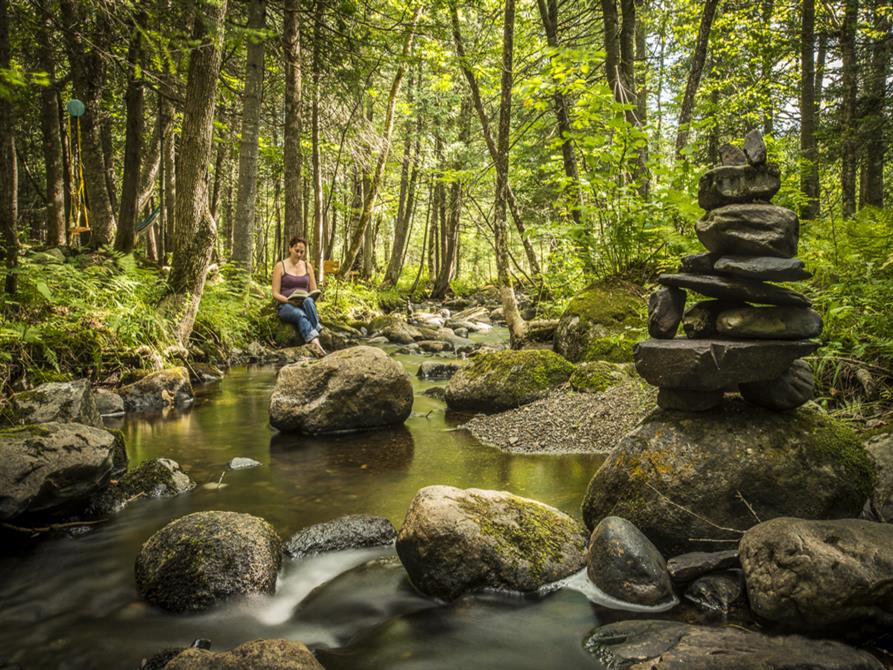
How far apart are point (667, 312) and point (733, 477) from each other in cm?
129

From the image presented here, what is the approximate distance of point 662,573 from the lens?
3461mm

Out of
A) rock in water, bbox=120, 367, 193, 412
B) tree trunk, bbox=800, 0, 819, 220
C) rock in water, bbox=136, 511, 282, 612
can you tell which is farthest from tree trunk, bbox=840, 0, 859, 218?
rock in water, bbox=120, 367, 193, 412

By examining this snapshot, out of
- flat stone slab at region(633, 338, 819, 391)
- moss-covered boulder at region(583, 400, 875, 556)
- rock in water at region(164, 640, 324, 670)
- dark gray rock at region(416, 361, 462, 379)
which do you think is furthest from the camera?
dark gray rock at region(416, 361, 462, 379)

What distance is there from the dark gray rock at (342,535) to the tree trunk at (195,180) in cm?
671

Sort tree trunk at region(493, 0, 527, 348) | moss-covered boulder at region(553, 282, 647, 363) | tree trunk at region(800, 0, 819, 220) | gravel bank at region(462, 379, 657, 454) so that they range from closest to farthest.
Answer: gravel bank at region(462, 379, 657, 454)
moss-covered boulder at region(553, 282, 647, 363)
tree trunk at region(493, 0, 527, 348)
tree trunk at region(800, 0, 819, 220)

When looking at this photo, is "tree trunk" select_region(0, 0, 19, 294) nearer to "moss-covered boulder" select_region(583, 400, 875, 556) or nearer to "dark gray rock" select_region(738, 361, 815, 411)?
"moss-covered boulder" select_region(583, 400, 875, 556)

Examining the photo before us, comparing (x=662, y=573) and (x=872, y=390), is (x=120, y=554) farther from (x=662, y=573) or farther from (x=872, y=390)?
(x=872, y=390)

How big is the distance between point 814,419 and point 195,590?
14.5 ft

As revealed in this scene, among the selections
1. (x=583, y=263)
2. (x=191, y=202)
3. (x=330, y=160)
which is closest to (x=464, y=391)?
(x=583, y=263)

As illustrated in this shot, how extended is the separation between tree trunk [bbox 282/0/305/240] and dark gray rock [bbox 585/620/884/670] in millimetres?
12657

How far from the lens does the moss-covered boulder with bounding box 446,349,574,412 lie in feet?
26.1

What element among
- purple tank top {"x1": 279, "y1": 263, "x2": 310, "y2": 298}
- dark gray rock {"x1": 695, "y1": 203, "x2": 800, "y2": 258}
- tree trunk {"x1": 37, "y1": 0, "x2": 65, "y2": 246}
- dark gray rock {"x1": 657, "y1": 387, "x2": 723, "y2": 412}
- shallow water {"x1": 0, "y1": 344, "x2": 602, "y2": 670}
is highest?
tree trunk {"x1": 37, "y1": 0, "x2": 65, "y2": 246}

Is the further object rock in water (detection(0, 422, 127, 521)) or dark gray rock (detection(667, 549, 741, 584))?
rock in water (detection(0, 422, 127, 521))

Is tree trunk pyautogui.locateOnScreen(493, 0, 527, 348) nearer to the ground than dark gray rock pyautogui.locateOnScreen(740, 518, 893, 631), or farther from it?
farther from it
